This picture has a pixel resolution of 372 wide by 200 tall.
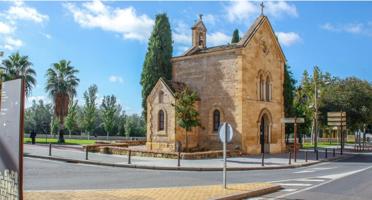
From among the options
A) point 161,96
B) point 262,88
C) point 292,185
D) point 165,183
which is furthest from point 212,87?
point 165,183

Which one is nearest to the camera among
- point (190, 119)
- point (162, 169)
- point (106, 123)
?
point (162, 169)

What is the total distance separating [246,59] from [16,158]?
2763 centimetres

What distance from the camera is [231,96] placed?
1319 inches

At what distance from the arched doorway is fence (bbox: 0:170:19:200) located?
96.6 feet

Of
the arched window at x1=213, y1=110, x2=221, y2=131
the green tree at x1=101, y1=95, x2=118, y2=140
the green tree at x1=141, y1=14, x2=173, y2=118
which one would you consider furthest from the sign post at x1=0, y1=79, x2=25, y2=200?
the green tree at x1=101, y1=95, x2=118, y2=140

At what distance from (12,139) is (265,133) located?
3056 cm

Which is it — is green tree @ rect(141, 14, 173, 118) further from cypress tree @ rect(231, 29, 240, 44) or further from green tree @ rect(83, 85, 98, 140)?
green tree @ rect(83, 85, 98, 140)

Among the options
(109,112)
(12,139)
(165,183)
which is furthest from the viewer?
(109,112)

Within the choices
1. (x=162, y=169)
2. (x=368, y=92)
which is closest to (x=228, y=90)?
(x=162, y=169)

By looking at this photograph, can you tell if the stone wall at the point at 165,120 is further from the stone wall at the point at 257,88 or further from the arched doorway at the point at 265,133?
the arched doorway at the point at 265,133

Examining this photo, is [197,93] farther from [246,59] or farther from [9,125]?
[9,125]

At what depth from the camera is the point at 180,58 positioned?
124 feet

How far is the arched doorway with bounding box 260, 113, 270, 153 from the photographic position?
118 feet

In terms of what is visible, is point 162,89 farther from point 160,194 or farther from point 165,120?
point 160,194
